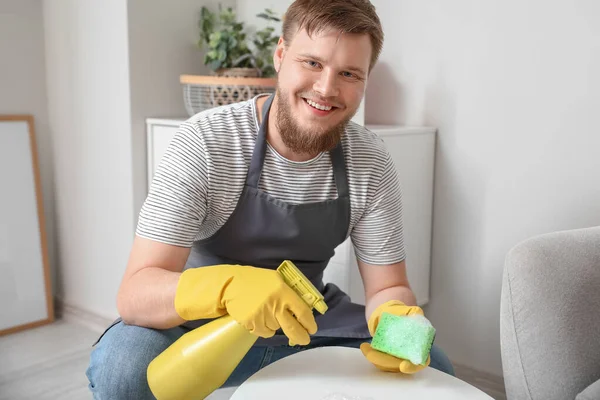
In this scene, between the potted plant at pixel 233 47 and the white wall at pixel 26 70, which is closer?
the potted plant at pixel 233 47

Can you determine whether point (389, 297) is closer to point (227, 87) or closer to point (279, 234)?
point (279, 234)

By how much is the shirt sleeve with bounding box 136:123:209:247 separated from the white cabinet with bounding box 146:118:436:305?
0.54 m

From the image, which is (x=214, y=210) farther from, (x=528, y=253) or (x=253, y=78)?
(x=253, y=78)

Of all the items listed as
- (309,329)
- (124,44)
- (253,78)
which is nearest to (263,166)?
(309,329)

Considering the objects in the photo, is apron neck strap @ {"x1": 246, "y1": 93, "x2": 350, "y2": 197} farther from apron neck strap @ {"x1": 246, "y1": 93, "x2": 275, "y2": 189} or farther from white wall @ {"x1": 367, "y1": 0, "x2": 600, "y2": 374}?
Answer: white wall @ {"x1": 367, "y1": 0, "x2": 600, "y2": 374}

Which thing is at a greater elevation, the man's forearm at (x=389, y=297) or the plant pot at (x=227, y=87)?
the plant pot at (x=227, y=87)

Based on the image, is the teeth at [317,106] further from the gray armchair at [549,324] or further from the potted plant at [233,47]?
the potted plant at [233,47]

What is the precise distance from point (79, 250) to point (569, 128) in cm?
166

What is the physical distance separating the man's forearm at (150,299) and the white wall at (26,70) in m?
1.29

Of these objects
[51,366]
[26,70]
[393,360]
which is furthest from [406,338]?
[26,70]

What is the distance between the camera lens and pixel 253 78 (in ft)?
6.21

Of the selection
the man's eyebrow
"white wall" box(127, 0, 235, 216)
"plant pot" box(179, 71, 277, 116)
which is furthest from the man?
"white wall" box(127, 0, 235, 216)

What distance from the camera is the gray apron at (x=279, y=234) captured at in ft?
4.18

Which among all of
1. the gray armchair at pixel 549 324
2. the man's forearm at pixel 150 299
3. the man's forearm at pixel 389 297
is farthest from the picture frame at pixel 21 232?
the gray armchair at pixel 549 324
